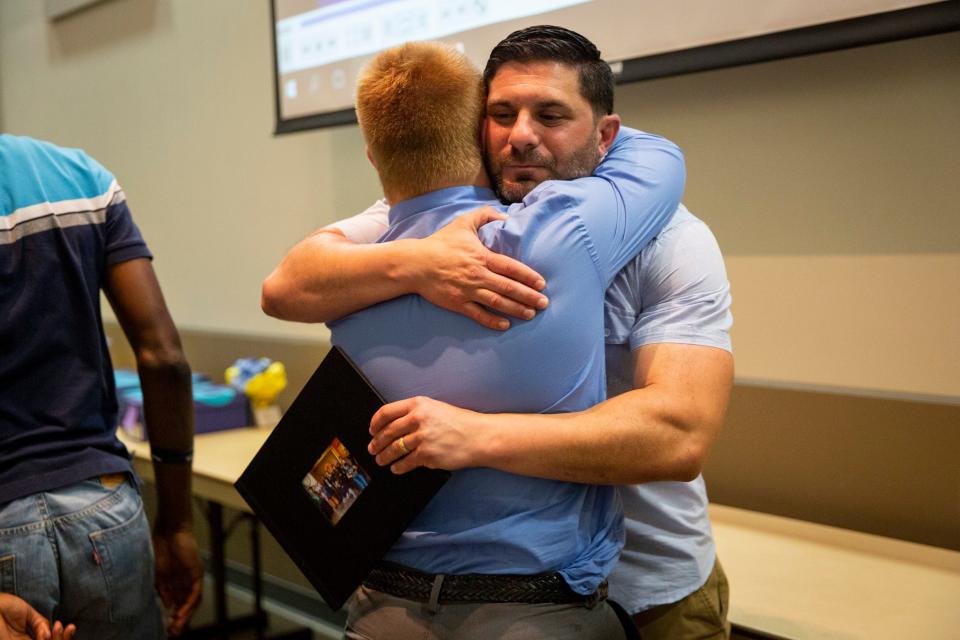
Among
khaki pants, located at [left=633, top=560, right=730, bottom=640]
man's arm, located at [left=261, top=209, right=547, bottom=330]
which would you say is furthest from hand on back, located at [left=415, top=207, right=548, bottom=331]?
khaki pants, located at [left=633, top=560, right=730, bottom=640]

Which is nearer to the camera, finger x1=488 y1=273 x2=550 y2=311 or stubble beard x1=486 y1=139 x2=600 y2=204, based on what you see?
finger x1=488 y1=273 x2=550 y2=311

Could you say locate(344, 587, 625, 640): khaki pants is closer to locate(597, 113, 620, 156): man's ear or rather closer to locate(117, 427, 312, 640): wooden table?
locate(597, 113, 620, 156): man's ear

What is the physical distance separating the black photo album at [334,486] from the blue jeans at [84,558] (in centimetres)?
48

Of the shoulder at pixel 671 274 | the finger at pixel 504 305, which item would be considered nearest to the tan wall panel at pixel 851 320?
the shoulder at pixel 671 274

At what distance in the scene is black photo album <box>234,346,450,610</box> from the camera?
1.06 meters

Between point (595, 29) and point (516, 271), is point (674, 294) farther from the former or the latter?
point (595, 29)

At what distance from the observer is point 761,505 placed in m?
2.08

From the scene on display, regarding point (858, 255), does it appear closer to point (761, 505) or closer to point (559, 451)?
point (761, 505)

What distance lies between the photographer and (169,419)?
5.65 feet

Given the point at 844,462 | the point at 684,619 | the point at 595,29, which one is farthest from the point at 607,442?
the point at 595,29

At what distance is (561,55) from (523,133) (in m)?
0.13

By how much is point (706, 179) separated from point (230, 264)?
194 cm

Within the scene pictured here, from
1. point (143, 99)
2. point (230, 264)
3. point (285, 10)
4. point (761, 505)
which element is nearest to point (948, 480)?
point (761, 505)

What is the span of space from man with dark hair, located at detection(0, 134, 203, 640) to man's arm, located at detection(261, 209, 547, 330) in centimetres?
54
